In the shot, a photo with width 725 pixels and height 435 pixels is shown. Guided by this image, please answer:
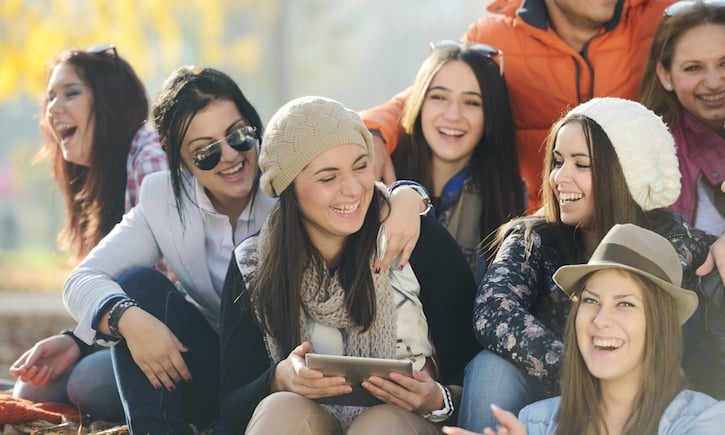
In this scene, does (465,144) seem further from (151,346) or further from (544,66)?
(151,346)

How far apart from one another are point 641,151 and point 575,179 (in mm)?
253

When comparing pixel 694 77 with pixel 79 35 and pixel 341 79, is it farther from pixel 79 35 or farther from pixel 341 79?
pixel 341 79

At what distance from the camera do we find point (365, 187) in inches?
168

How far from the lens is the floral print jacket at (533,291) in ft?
13.0

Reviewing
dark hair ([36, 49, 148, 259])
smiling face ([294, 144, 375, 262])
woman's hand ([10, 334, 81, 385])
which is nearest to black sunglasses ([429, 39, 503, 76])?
smiling face ([294, 144, 375, 262])

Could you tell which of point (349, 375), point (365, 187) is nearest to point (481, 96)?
point (365, 187)

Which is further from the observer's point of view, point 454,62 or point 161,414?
point 454,62

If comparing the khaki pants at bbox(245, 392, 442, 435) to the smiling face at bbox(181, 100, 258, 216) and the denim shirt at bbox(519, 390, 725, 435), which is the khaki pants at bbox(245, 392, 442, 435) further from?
the smiling face at bbox(181, 100, 258, 216)

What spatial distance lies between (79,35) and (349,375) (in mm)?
10569

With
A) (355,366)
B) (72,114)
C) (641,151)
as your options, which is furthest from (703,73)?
(72,114)

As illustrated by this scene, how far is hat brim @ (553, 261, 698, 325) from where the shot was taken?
3.58 metres

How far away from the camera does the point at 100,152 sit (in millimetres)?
5816

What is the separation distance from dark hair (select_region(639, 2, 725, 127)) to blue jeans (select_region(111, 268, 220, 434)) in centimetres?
208

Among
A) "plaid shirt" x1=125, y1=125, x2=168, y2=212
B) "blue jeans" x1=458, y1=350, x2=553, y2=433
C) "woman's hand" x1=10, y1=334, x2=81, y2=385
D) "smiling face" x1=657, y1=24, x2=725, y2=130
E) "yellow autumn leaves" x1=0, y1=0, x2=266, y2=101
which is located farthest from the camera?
"yellow autumn leaves" x1=0, y1=0, x2=266, y2=101
